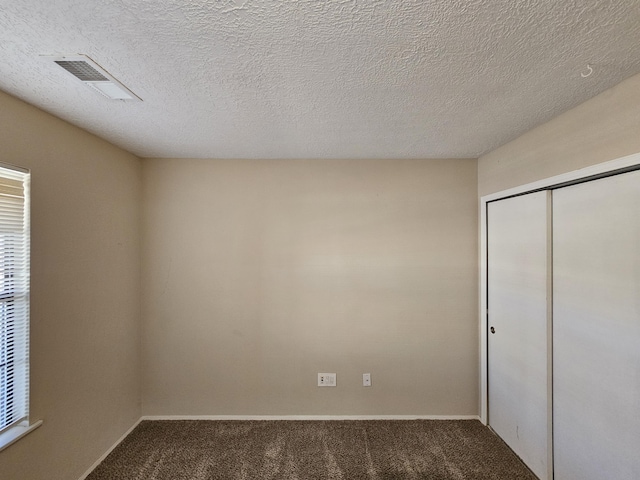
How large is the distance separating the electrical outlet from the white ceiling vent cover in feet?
8.60

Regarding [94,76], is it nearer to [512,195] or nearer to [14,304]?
[14,304]

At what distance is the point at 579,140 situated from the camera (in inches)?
69.7

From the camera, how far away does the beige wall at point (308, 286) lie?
289 cm

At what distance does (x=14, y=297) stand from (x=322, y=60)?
6.67 ft

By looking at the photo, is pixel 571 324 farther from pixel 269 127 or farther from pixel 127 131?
pixel 127 131

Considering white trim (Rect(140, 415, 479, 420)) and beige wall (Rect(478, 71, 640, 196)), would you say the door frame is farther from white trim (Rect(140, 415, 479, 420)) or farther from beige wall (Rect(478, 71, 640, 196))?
white trim (Rect(140, 415, 479, 420))

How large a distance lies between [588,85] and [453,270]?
1752 millimetres

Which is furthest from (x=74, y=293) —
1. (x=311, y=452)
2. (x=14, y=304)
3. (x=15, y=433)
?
(x=311, y=452)

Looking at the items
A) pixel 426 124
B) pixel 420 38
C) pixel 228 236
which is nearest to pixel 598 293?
pixel 426 124

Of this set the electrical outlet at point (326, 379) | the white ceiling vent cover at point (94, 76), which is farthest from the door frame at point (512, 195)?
the white ceiling vent cover at point (94, 76)

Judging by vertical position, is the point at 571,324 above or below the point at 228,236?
below

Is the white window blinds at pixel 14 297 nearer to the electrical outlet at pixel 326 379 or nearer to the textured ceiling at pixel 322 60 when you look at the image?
the textured ceiling at pixel 322 60

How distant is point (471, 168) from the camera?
2.92 metres

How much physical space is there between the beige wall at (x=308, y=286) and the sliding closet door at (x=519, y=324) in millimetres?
242
